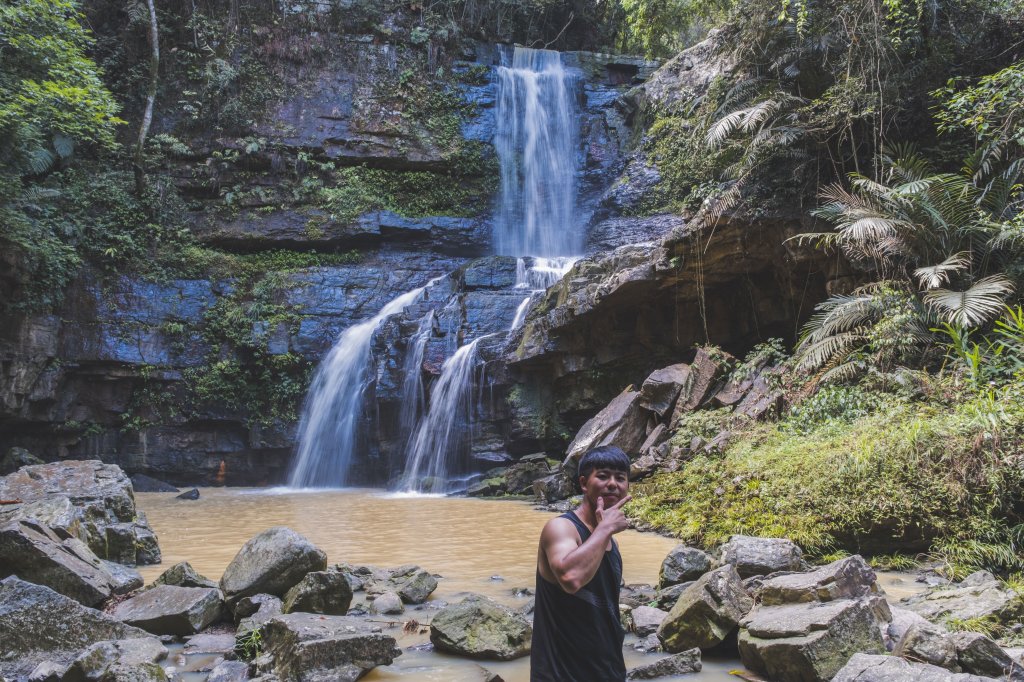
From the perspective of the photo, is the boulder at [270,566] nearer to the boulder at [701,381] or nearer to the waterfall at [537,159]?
the boulder at [701,381]

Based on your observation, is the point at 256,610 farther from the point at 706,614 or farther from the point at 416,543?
the point at 416,543

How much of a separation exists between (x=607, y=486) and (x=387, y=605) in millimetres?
2996

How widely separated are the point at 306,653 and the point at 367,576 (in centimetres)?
234

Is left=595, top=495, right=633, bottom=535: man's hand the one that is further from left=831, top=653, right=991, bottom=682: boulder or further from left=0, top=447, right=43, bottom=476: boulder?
left=0, top=447, right=43, bottom=476: boulder

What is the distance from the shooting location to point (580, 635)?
91.0 inches

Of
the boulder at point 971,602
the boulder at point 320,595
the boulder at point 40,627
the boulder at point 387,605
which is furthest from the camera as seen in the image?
the boulder at point 387,605

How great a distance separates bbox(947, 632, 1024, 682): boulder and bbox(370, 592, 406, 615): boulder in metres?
3.35

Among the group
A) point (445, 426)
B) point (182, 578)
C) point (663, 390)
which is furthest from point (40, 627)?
point (445, 426)

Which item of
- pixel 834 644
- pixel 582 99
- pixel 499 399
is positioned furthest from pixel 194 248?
pixel 834 644

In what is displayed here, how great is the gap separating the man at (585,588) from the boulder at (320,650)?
5.24ft

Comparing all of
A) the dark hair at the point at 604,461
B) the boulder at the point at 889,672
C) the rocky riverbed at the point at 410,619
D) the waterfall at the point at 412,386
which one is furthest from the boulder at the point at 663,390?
the dark hair at the point at 604,461

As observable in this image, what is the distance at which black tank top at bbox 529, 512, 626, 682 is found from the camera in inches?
90.4

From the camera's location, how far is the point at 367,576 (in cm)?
573

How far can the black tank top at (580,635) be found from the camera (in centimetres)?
230
